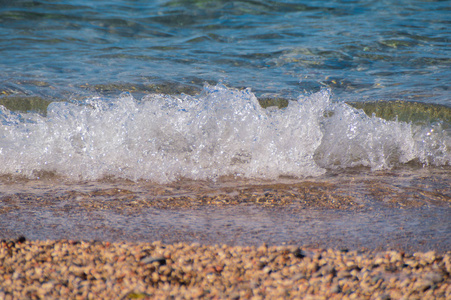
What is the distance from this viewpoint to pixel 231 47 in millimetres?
6852

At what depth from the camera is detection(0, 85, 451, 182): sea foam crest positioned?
3.47m

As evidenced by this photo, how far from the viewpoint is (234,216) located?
2648 mm

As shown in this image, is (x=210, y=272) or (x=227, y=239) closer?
(x=210, y=272)

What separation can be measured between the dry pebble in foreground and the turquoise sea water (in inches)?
48.6

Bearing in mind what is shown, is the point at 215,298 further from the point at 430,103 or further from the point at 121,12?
the point at 121,12

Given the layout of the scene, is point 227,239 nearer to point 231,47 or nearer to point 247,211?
point 247,211

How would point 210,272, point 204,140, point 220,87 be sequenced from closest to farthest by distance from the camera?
point 210,272 → point 204,140 → point 220,87

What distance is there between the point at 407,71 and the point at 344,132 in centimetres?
241

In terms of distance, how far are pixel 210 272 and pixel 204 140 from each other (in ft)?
5.93

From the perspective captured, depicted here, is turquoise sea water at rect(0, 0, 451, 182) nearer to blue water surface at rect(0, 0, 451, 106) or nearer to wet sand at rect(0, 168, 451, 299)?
blue water surface at rect(0, 0, 451, 106)

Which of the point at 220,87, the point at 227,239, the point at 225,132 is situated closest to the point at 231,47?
the point at 220,87

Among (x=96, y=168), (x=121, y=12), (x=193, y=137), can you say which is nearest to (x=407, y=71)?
(x=193, y=137)

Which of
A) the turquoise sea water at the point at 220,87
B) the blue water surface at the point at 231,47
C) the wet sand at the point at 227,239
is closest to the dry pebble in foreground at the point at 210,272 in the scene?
the wet sand at the point at 227,239

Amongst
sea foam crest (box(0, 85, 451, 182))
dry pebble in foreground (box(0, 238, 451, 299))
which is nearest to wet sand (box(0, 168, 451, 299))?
dry pebble in foreground (box(0, 238, 451, 299))
